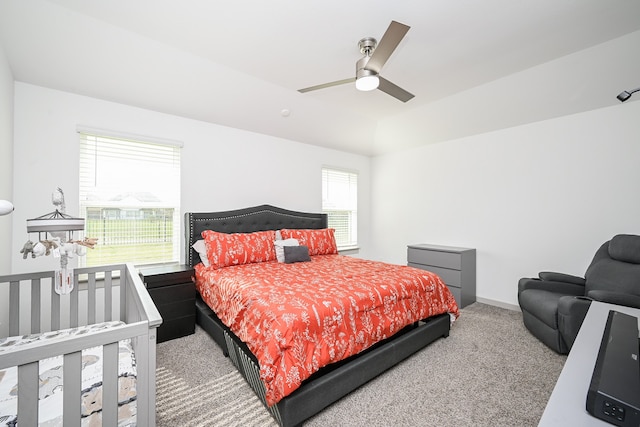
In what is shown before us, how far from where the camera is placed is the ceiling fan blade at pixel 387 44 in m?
1.61

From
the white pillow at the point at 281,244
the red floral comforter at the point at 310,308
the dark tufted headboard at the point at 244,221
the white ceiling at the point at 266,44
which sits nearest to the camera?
the red floral comforter at the point at 310,308

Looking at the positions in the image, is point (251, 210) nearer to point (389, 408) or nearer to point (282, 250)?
point (282, 250)

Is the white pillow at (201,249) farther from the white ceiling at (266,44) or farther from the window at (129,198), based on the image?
the white ceiling at (266,44)

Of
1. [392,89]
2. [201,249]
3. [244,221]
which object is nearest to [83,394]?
[201,249]

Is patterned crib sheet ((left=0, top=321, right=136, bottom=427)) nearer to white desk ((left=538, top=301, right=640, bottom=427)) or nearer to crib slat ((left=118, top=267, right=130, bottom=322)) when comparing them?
crib slat ((left=118, top=267, right=130, bottom=322))

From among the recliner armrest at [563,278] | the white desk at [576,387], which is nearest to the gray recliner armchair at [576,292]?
the recliner armrest at [563,278]

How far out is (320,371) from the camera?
174 cm

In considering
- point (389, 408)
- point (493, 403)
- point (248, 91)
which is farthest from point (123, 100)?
point (493, 403)

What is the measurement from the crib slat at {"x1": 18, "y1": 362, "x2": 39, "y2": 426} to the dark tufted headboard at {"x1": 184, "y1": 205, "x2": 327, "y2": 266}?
2416 mm

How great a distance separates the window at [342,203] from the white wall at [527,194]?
90 cm

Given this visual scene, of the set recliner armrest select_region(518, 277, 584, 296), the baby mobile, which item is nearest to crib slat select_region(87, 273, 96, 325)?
the baby mobile

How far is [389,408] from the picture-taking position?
173cm

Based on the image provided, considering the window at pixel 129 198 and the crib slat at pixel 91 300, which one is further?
the window at pixel 129 198

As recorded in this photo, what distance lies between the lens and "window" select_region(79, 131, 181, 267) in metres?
2.72
